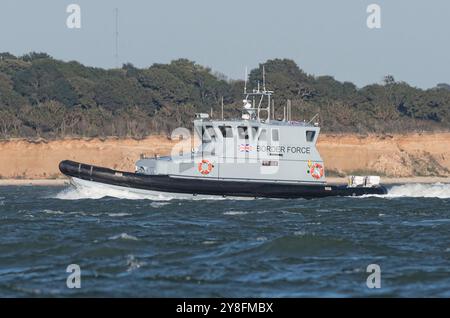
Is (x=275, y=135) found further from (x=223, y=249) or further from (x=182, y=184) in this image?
(x=223, y=249)

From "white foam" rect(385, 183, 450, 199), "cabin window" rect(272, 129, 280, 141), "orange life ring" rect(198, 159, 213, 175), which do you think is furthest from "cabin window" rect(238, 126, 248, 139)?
"white foam" rect(385, 183, 450, 199)

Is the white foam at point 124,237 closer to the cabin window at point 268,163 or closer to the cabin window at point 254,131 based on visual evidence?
the cabin window at point 254,131

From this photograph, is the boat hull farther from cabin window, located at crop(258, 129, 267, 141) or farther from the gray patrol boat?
cabin window, located at crop(258, 129, 267, 141)

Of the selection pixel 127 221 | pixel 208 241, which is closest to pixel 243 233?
pixel 208 241

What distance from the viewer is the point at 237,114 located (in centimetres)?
8938

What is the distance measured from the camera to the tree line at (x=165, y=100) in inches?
3398

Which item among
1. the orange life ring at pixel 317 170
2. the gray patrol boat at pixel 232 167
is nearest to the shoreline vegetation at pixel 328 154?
the orange life ring at pixel 317 170

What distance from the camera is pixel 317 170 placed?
42219 millimetres

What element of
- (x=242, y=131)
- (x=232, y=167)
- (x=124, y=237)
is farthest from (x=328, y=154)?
(x=124, y=237)

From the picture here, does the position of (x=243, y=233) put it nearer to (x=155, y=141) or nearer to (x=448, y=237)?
(x=448, y=237)

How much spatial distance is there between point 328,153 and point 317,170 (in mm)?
37763

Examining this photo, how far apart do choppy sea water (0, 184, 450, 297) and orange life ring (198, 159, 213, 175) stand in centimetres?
166
